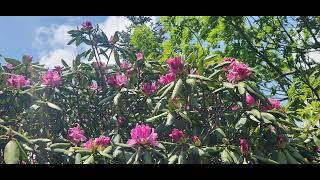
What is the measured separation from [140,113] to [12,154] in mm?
1959

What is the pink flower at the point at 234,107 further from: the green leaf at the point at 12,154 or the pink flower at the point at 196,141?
the green leaf at the point at 12,154

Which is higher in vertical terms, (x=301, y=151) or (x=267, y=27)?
(x=267, y=27)

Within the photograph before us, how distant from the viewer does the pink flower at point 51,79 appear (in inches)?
165

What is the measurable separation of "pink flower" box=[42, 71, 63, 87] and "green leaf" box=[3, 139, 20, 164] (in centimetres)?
174

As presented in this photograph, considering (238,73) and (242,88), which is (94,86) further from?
(242,88)

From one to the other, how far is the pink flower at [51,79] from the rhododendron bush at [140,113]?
0.03 ft

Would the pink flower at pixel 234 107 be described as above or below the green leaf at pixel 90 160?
above

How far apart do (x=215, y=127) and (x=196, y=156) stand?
49cm

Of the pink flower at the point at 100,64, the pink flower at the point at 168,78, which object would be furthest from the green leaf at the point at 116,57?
the pink flower at the point at 168,78

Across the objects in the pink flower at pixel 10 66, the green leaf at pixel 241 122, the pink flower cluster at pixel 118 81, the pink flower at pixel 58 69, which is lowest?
the green leaf at pixel 241 122

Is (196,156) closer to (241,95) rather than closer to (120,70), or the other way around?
(241,95)

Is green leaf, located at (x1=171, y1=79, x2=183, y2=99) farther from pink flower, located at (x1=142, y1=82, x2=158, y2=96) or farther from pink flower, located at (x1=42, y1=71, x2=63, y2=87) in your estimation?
pink flower, located at (x1=42, y1=71, x2=63, y2=87)
